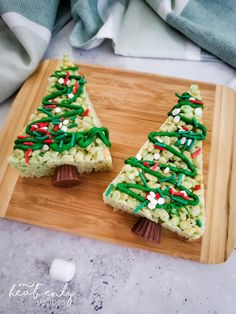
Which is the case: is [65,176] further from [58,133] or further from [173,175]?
[173,175]

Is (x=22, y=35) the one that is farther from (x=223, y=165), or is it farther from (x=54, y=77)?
(x=223, y=165)

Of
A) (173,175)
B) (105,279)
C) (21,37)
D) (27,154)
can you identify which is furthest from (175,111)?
(21,37)

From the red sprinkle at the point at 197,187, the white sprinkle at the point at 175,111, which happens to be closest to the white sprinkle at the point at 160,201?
the red sprinkle at the point at 197,187

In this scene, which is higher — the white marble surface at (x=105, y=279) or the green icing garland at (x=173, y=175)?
the green icing garland at (x=173, y=175)

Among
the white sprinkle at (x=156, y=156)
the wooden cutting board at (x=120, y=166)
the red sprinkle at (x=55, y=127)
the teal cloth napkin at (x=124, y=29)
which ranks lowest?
the wooden cutting board at (x=120, y=166)

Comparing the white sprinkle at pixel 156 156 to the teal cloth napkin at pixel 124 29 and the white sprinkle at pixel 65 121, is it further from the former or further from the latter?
the teal cloth napkin at pixel 124 29

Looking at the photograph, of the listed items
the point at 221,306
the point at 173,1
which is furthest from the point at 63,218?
the point at 173,1
